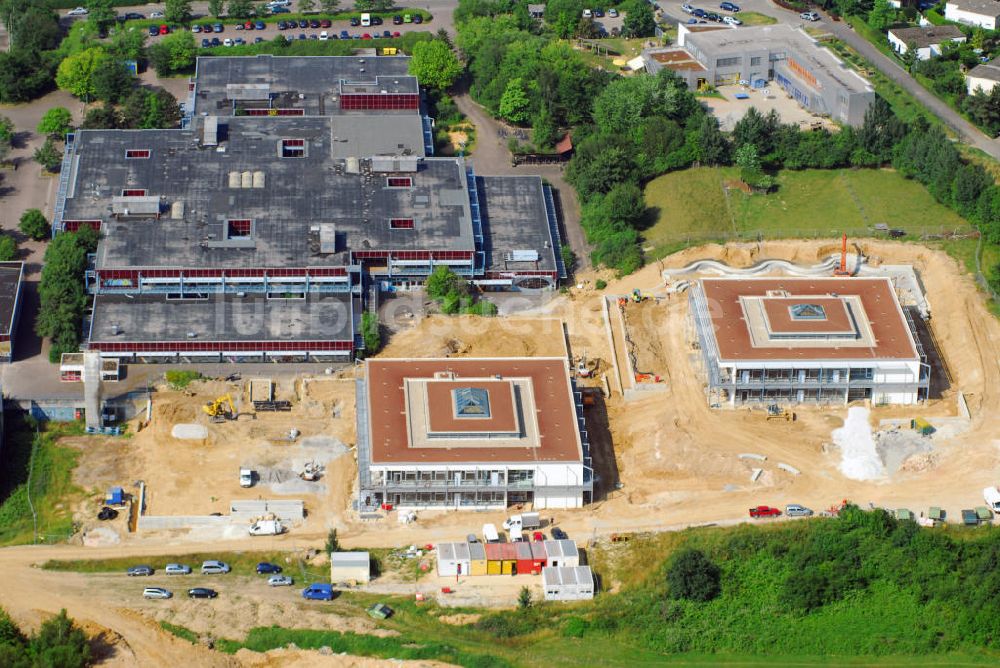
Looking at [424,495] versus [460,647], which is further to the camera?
[424,495]

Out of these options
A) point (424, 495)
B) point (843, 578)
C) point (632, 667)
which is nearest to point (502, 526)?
point (424, 495)

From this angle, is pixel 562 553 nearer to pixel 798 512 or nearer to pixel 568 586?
pixel 568 586

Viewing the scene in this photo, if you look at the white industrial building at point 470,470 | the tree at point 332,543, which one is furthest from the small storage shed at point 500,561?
the tree at point 332,543

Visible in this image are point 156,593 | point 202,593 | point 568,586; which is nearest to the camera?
point 156,593

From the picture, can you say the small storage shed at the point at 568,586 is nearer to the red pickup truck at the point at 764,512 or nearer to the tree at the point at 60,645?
the red pickup truck at the point at 764,512

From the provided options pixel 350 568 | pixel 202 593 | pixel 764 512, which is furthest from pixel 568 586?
pixel 202 593

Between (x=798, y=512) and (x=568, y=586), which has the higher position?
(x=798, y=512)

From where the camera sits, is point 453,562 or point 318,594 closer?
point 318,594

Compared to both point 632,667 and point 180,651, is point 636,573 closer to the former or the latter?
point 632,667
